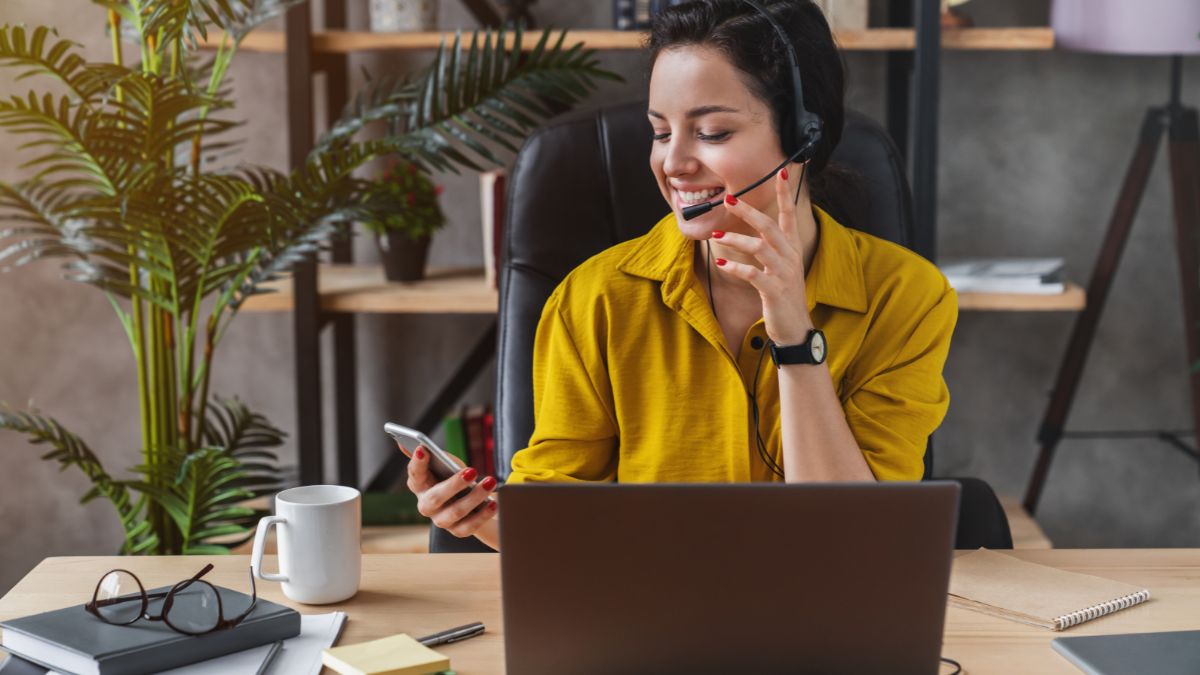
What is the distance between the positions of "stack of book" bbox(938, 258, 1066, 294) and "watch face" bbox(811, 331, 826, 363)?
96 cm

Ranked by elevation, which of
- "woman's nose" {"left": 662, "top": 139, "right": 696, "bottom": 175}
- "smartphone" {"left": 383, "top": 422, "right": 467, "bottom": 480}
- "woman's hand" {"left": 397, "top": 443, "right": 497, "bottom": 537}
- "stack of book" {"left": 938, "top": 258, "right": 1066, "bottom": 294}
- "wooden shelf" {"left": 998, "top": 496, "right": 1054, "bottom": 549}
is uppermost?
"woman's nose" {"left": 662, "top": 139, "right": 696, "bottom": 175}

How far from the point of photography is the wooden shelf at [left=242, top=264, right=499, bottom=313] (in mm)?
2115

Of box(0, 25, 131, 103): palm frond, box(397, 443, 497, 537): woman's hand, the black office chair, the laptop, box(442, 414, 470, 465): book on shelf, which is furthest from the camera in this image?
box(442, 414, 470, 465): book on shelf

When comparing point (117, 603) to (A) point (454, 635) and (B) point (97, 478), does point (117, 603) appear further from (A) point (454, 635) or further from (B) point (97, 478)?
(B) point (97, 478)

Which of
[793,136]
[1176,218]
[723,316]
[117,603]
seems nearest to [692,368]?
[723,316]

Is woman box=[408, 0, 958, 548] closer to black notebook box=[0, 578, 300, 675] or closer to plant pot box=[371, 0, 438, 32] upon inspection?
black notebook box=[0, 578, 300, 675]

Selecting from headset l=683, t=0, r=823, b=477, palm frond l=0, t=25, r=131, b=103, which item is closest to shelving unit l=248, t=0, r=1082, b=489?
palm frond l=0, t=25, r=131, b=103

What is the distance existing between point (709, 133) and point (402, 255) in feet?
3.39

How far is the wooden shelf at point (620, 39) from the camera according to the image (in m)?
2.07

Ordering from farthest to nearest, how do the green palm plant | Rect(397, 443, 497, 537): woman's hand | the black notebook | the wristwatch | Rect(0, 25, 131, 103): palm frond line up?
the green palm plant
Rect(0, 25, 131, 103): palm frond
the wristwatch
Rect(397, 443, 497, 537): woman's hand
the black notebook

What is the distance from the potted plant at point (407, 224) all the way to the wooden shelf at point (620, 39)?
0.73 ft

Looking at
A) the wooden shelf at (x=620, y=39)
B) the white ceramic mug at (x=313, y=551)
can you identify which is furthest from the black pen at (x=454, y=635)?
the wooden shelf at (x=620, y=39)

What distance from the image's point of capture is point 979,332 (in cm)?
256

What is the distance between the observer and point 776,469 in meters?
1.33
